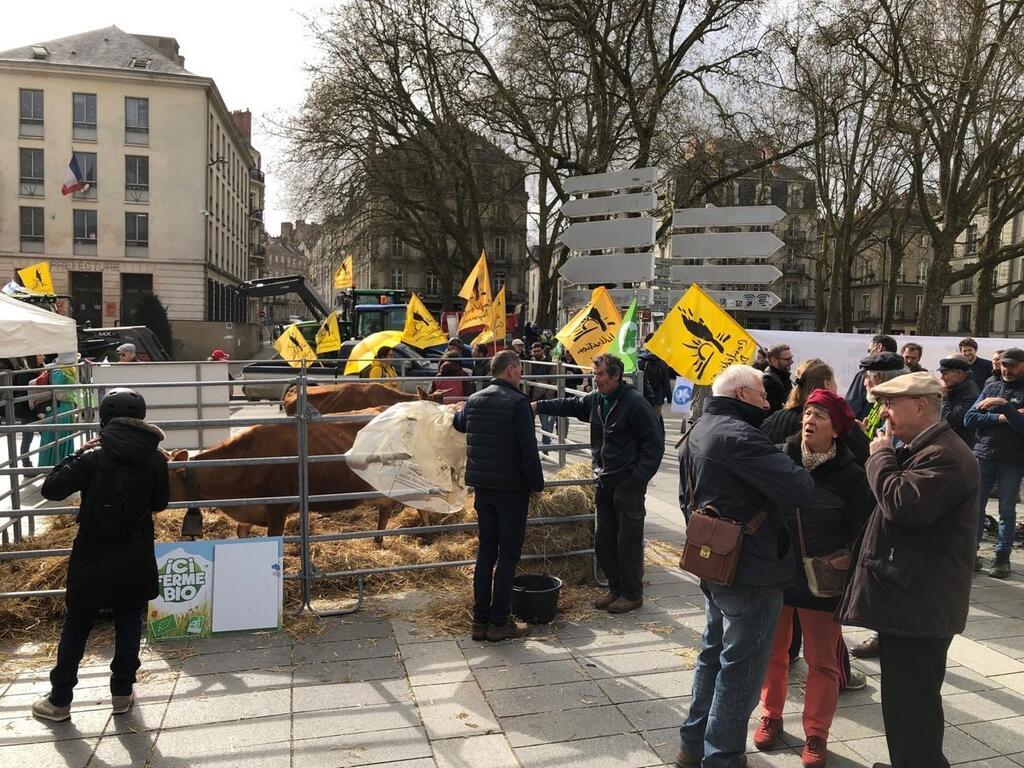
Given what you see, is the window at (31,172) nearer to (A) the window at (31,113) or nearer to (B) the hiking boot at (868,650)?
(A) the window at (31,113)

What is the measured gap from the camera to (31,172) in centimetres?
4600

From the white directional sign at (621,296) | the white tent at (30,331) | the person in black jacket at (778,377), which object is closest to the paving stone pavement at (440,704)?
the person in black jacket at (778,377)

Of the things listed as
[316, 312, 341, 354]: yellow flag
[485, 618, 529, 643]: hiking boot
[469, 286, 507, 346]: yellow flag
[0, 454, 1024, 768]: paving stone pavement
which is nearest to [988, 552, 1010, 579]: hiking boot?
[0, 454, 1024, 768]: paving stone pavement

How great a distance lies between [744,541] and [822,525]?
0.52m

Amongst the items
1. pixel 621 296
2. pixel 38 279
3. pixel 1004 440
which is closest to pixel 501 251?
pixel 38 279

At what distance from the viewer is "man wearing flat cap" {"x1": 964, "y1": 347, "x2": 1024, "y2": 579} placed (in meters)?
6.84

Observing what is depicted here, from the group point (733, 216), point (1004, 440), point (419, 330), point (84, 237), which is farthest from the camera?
point (84, 237)

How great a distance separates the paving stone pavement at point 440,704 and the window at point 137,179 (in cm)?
4805

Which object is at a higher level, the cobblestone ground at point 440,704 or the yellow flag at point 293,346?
the yellow flag at point 293,346

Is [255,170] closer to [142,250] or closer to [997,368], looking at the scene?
[142,250]

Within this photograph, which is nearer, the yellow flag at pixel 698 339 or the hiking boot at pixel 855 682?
the hiking boot at pixel 855 682

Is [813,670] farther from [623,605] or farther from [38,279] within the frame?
[38,279]

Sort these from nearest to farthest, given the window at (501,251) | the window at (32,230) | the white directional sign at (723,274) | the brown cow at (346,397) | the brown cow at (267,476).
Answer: the brown cow at (267,476), the white directional sign at (723,274), the brown cow at (346,397), the window at (32,230), the window at (501,251)

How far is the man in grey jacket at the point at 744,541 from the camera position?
3.41 meters
